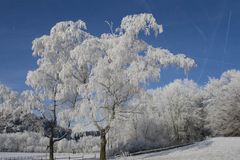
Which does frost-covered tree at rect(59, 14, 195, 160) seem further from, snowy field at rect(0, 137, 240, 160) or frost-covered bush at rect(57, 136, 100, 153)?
frost-covered bush at rect(57, 136, 100, 153)

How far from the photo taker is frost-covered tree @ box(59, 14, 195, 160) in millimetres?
36781

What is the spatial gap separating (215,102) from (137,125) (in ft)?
57.1

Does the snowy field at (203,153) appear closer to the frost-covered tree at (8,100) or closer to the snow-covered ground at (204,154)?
the snow-covered ground at (204,154)

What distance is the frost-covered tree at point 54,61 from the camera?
41.8 meters

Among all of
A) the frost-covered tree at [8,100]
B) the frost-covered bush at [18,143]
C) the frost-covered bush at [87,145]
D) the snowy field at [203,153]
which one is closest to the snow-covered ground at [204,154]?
the snowy field at [203,153]

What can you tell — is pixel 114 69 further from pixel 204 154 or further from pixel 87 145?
pixel 87 145

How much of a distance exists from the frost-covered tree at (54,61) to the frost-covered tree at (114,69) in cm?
239

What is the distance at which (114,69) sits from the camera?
37.3 meters

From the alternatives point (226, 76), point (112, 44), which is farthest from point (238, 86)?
point (112, 44)

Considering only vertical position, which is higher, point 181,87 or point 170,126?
point 181,87

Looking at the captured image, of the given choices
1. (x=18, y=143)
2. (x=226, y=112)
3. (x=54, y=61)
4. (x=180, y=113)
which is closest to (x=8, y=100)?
(x=54, y=61)

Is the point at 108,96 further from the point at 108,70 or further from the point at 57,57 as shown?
the point at 57,57

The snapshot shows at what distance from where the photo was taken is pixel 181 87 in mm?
94375

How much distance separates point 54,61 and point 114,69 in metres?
9.08
